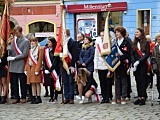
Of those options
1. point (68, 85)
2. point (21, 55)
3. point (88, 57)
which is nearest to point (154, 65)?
point (88, 57)

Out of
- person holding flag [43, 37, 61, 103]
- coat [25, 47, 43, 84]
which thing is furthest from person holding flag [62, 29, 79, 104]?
coat [25, 47, 43, 84]

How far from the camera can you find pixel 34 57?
1220cm

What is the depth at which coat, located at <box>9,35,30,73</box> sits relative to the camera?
12.2m

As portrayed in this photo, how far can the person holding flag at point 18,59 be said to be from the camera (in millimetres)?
12203

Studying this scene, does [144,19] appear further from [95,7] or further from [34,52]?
[34,52]

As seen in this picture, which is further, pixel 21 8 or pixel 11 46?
pixel 21 8

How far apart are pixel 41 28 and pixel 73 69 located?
21241mm

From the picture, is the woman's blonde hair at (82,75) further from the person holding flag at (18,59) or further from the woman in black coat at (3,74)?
the woman in black coat at (3,74)

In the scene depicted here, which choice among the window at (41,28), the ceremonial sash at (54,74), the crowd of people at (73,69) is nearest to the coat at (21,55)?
the crowd of people at (73,69)

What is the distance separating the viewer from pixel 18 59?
40.0ft

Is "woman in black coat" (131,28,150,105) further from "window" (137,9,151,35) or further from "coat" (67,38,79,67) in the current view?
"window" (137,9,151,35)

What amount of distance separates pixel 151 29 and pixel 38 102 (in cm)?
1747

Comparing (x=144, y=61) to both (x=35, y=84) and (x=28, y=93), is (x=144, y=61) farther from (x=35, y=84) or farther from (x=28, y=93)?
(x=28, y=93)

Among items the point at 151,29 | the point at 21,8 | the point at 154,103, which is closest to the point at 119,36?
the point at 154,103
